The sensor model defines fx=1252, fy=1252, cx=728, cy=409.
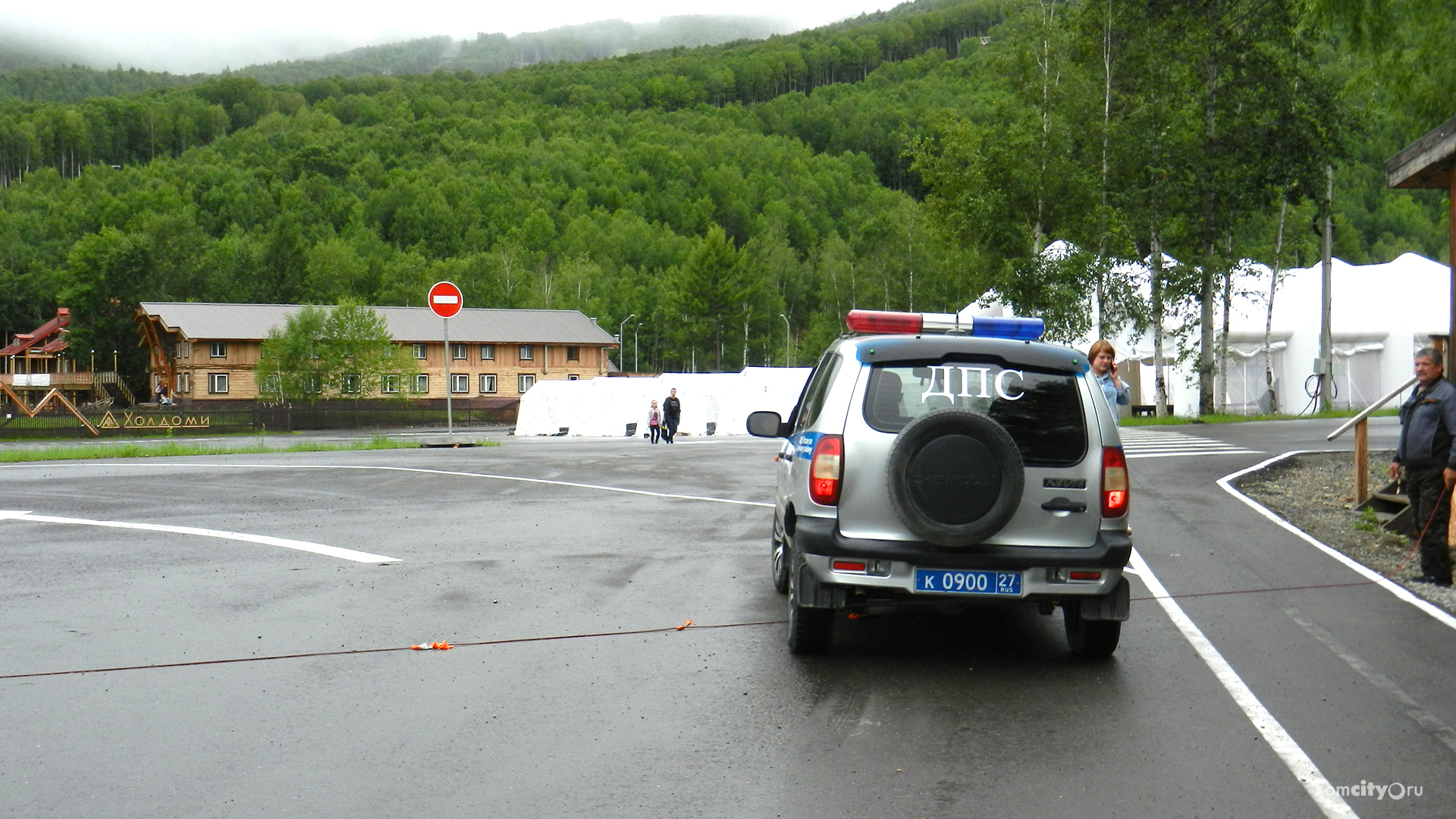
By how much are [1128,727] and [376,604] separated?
4974mm

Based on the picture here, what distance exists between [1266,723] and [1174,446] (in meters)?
19.7

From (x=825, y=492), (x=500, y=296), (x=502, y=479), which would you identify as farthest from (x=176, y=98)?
(x=825, y=492)

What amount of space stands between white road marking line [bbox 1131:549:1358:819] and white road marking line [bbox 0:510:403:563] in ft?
19.7

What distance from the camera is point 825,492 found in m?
6.49

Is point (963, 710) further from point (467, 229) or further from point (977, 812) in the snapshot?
point (467, 229)

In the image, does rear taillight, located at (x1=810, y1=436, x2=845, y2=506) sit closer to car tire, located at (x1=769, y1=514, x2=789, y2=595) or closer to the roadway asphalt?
the roadway asphalt

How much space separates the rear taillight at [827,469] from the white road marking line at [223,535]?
4856 millimetres

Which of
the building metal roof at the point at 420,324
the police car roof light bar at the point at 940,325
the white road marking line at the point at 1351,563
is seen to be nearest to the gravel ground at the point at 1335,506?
the white road marking line at the point at 1351,563

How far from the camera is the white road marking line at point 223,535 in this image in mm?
10414

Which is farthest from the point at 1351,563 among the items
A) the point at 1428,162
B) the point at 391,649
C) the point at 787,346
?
the point at 787,346

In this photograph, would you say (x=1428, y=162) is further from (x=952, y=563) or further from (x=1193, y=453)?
(x=1193, y=453)

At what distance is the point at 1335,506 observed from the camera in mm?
14422

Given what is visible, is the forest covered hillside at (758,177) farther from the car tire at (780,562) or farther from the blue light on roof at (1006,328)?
the car tire at (780,562)

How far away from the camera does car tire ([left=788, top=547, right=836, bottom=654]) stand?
267 inches
